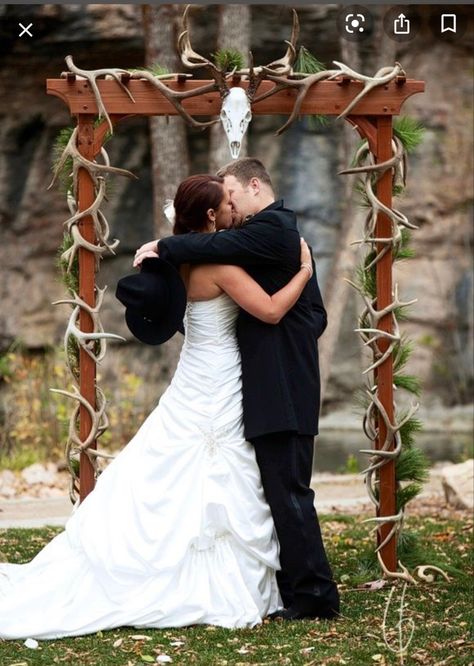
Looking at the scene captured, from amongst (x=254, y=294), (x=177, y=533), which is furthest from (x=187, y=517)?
(x=254, y=294)

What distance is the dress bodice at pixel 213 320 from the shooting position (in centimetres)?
477

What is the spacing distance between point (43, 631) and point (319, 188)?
11.0 meters

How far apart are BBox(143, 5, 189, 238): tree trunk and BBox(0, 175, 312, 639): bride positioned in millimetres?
5270

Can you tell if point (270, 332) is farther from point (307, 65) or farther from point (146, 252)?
point (307, 65)

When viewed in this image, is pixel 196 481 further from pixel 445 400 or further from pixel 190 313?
pixel 445 400

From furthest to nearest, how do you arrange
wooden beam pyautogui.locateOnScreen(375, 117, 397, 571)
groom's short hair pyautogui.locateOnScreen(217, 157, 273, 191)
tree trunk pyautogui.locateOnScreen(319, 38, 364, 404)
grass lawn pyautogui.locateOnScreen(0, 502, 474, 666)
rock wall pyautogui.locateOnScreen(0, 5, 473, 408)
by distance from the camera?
1. rock wall pyautogui.locateOnScreen(0, 5, 473, 408)
2. tree trunk pyautogui.locateOnScreen(319, 38, 364, 404)
3. wooden beam pyautogui.locateOnScreen(375, 117, 397, 571)
4. groom's short hair pyautogui.locateOnScreen(217, 157, 273, 191)
5. grass lawn pyautogui.locateOnScreen(0, 502, 474, 666)

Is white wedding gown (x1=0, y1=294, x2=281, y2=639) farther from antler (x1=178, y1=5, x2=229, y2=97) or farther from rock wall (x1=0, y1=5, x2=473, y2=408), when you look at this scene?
rock wall (x1=0, y1=5, x2=473, y2=408)

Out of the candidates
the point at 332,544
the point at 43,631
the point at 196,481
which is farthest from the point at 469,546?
the point at 43,631

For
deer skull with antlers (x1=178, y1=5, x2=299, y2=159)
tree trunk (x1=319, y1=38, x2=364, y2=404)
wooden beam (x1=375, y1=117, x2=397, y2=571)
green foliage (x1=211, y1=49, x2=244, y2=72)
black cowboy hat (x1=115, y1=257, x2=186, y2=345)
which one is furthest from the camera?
tree trunk (x1=319, y1=38, x2=364, y2=404)

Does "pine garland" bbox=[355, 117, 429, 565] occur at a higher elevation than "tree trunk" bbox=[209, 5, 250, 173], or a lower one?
lower

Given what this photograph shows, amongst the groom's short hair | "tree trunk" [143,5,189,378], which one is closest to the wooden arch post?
the groom's short hair

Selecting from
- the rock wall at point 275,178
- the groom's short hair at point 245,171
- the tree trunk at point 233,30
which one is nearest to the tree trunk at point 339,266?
the tree trunk at point 233,30

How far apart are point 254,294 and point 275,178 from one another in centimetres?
1020

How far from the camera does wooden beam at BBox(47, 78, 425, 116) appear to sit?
5168mm
